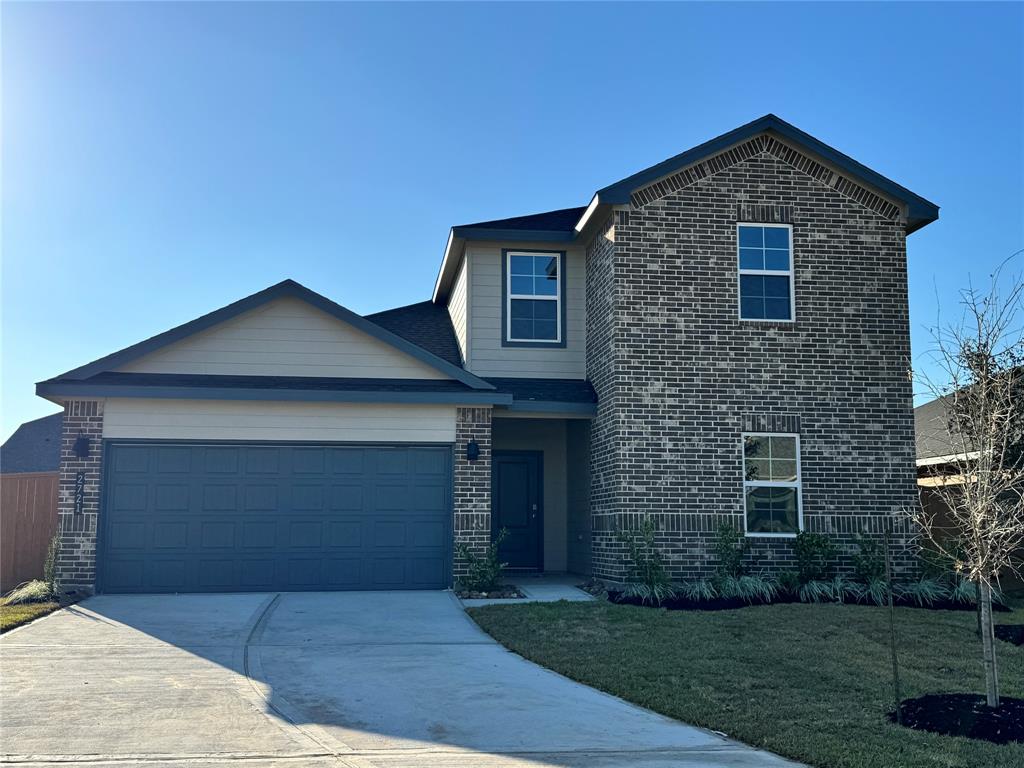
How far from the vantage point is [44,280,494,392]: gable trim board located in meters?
14.1

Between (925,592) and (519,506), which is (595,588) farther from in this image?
(925,592)

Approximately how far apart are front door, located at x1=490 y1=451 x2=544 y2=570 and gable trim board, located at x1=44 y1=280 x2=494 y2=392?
11.3 ft

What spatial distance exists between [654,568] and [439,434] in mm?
3692

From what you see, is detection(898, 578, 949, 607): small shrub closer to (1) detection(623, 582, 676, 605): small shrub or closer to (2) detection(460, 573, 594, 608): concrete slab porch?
(1) detection(623, 582, 676, 605): small shrub

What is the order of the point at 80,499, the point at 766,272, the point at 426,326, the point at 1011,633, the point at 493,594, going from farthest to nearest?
the point at 426,326 < the point at 766,272 < the point at 493,594 < the point at 80,499 < the point at 1011,633

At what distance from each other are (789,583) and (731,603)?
4.03 ft

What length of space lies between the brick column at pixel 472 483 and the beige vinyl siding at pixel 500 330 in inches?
68.2

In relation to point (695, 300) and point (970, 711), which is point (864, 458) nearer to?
point (695, 300)

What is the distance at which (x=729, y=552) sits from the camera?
1379 centimetres

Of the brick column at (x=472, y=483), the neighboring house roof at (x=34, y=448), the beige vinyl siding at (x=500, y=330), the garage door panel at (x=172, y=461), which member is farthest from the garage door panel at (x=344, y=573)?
the neighboring house roof at (x=34, y=448)

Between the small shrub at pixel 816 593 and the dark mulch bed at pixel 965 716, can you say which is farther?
the small shrub at pixel 816 593

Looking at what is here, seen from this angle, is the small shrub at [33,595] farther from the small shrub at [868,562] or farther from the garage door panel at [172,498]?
the small shrub at [868,562]

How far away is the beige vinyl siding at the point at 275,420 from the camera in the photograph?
45.6 feet

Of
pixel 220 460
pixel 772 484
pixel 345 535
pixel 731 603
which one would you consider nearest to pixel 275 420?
pixel 220 460
